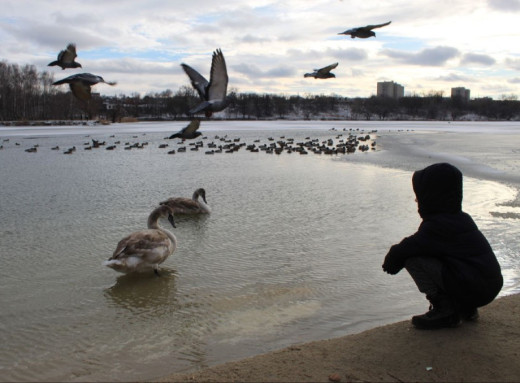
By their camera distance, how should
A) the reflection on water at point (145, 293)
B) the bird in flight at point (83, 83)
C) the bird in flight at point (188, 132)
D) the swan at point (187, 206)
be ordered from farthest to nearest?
1. the swan at point (187, 206)
2. the bird in flight at point (188, 132)
3. the reflection on water at point (145, 293)
4. the bird in flight at point (83, 83)

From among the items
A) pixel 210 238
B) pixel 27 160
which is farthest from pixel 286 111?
pixel 210 238

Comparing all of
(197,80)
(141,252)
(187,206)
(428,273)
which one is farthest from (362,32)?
(187,206)

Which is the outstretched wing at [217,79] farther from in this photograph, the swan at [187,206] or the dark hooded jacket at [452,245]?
the swan at [187,206]

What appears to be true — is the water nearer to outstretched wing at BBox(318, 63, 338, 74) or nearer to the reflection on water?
the reflection on water

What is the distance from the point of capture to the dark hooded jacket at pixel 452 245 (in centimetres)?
321

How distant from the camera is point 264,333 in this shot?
398 centimetres

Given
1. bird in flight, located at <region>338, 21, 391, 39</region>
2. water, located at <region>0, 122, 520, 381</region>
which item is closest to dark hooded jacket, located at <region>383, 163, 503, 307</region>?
water, located at <region>0, 122, 520, 381</region>

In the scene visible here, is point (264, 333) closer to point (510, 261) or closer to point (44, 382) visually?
point (44, 382)

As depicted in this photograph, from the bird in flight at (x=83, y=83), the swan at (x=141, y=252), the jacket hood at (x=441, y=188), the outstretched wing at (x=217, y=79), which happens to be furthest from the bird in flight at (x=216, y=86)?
the jacket hood at (x=441, y=188)

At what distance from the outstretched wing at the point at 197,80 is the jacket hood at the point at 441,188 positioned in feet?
8.39

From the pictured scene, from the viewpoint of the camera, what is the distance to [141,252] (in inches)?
208

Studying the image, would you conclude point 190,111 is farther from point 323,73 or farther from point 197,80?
point 323,73

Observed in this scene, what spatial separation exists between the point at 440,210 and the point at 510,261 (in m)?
2.88

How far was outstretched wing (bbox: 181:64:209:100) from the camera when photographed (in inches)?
200
